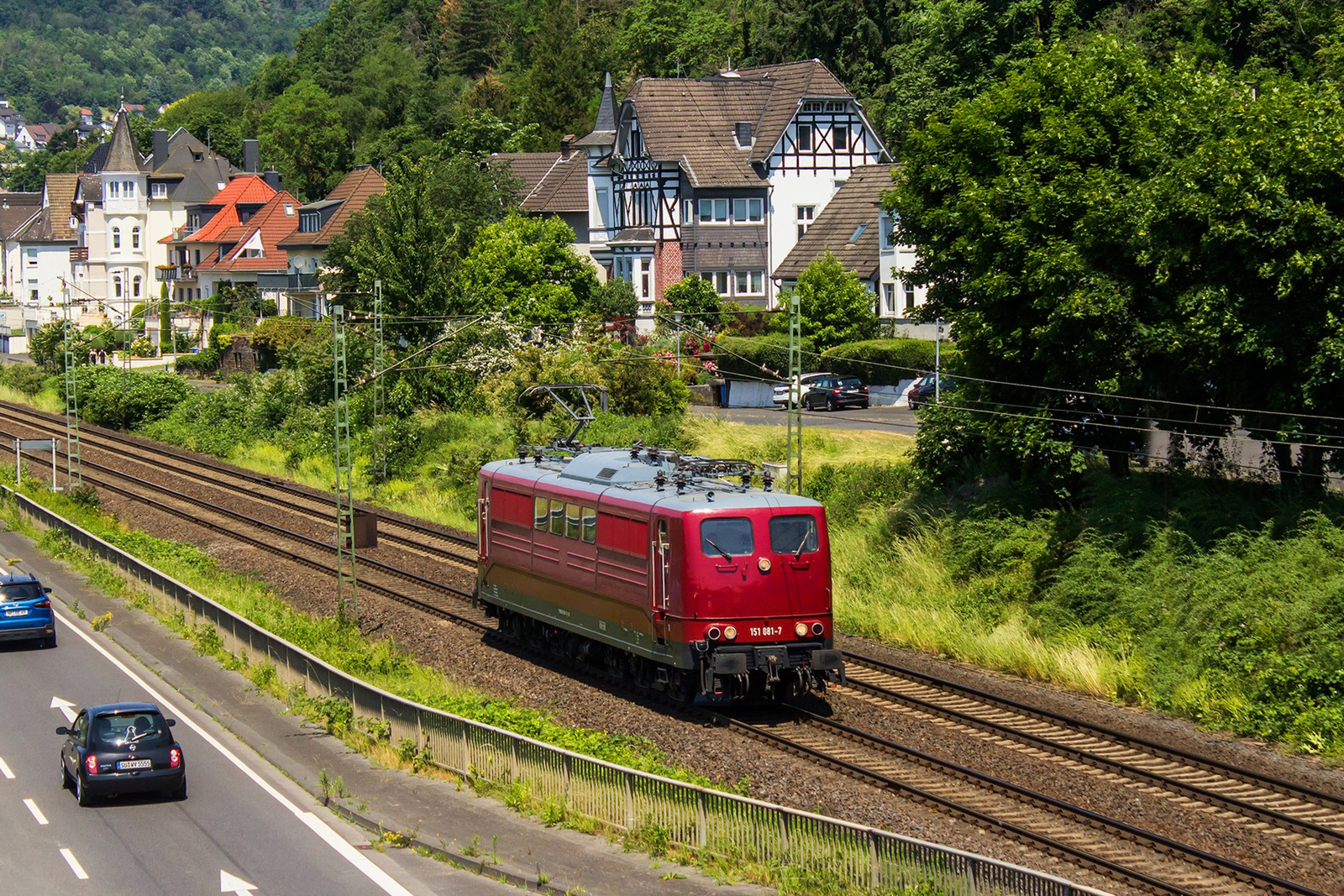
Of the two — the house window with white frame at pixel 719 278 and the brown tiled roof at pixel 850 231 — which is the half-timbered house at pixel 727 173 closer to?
the house window with white frame at pixel 719 278

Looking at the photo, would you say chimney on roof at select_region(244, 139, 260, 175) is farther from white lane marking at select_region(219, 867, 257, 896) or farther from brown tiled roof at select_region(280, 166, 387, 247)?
white lane marking at select_region(219, 867, 257, 896)

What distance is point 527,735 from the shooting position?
20.4 meters

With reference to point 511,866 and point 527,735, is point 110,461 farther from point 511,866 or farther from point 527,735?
point 511,866

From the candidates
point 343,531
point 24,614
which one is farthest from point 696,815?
point 24,614

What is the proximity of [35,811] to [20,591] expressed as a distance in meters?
12.2

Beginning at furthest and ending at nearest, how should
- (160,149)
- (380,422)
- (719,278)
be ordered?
(160,149), (719,278), (380,422)

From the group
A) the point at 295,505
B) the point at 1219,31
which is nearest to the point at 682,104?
the point at 1219,31

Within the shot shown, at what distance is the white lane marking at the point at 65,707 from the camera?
24531 millimetres

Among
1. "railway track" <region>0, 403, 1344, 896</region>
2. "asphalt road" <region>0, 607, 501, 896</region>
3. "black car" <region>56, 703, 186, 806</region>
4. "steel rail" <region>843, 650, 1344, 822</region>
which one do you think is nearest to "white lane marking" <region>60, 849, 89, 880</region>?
"asphalt road" <region>0, 607, 501, 896</region>

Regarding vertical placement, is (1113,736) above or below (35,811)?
above

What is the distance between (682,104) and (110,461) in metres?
33.0

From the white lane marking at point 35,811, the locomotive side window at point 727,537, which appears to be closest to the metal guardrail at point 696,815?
the locomotive side window at point 727,537

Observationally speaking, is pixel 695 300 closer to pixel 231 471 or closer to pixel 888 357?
pixel 888 357

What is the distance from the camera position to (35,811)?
62.9ft
